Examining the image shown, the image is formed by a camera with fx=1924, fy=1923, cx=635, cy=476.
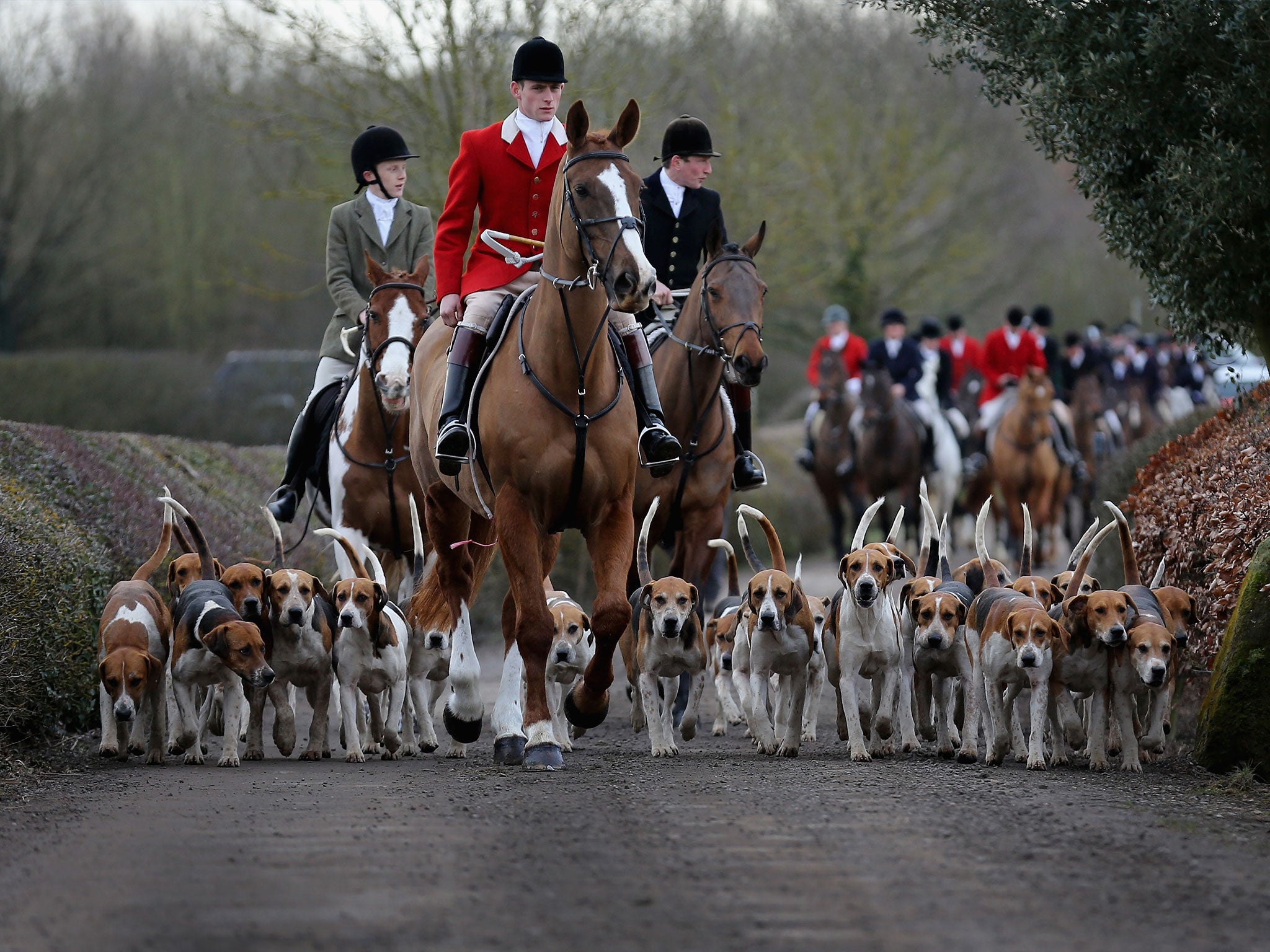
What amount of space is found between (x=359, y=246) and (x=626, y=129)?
4.20m

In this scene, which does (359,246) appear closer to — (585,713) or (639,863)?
(585,713)

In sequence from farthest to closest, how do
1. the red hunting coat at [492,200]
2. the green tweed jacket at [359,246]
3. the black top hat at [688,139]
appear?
the green tweed jacket at [359,246], the black top hat at [688,139], the red hunting coat at [492,200]

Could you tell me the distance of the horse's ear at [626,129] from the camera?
26.3ft

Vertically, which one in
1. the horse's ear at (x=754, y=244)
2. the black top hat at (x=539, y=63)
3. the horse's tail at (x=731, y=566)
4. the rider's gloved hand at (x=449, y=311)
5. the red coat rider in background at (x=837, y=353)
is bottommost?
the horse's tail at (x=731, y=566)

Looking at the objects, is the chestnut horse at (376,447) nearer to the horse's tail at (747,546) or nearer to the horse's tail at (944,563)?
the horse's tail at (747,546)

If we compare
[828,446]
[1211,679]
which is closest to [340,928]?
[1211,679]

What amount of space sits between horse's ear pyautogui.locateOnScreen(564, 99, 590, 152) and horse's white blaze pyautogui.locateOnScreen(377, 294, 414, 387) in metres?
2.39

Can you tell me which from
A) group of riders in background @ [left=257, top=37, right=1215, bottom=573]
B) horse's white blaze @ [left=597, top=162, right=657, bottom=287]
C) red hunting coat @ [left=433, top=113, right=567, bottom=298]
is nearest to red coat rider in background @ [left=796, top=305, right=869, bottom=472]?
group of riders in background @ [left=257, top=37, right=1215, bottom=573]

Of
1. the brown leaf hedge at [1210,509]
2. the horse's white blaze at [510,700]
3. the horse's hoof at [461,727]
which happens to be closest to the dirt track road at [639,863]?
the horse's white blaze at [510,700]

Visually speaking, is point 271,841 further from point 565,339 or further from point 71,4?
point 71,4

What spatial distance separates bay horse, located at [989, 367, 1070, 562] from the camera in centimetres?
2148

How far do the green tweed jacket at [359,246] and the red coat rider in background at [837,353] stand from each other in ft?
30.2

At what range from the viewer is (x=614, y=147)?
8.06m

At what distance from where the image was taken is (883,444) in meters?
19.7
